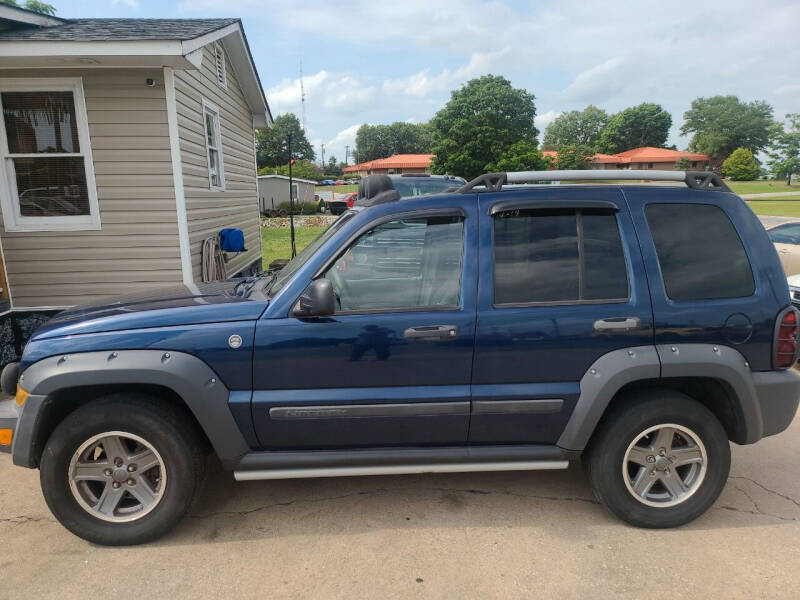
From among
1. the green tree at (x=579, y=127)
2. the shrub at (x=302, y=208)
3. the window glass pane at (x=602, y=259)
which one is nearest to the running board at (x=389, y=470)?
the window glass pane at (x=602, y=259)

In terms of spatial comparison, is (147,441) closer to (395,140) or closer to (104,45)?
(104,45)

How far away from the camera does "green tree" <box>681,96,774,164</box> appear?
76000 millimetres

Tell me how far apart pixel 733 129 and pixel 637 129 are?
1395cm

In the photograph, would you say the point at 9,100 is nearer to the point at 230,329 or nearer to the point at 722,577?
the point at 230,329

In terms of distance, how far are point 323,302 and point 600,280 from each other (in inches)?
60.4

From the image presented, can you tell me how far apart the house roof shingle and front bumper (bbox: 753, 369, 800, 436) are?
6.16m

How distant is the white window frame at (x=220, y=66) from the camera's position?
862cm

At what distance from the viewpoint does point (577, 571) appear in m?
2.63

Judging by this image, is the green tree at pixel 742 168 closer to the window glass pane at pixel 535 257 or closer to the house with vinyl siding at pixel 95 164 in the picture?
the house with vinyl siding at pixel 95 164

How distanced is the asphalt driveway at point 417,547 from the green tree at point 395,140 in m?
106

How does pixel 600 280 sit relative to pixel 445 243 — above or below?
below

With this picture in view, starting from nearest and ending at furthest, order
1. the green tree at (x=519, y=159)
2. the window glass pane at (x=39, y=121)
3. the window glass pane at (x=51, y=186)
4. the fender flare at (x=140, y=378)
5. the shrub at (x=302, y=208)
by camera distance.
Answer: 1. the fender flare at (x=140, y=378)
2. the window glass pane at (x=39, y=121)
3. the window glass pane at (x=51, y=186)
4. the shrub at (x=302, y=208)
5. the green tree at (x=519, y=159)

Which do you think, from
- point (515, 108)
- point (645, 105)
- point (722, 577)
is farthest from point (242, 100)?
point (645, 105)

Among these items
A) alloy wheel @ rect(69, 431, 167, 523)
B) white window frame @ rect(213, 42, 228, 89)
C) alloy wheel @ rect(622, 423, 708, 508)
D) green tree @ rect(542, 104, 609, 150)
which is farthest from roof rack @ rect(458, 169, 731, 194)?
green tree @ rect(542, 104, 609, 150)
